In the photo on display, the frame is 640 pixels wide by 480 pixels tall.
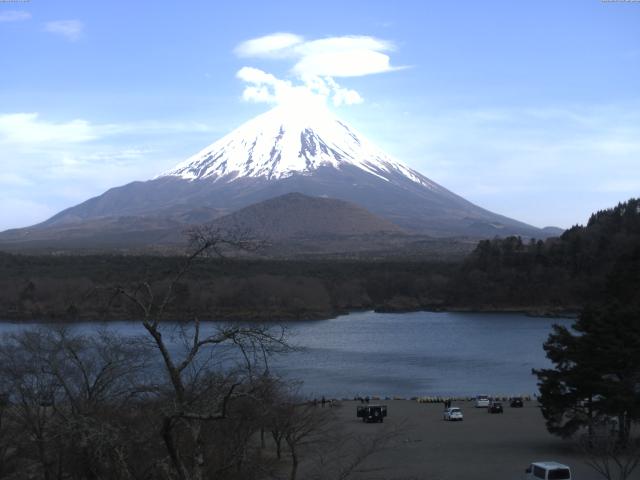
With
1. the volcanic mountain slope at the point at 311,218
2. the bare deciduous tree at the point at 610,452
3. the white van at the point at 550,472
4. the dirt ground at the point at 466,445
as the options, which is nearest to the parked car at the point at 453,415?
the dirt ground at the point at 466,445

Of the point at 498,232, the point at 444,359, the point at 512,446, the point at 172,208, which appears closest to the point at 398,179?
the point at 498,232

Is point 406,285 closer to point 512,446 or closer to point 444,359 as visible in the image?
point 444,359

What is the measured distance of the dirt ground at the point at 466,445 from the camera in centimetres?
1105

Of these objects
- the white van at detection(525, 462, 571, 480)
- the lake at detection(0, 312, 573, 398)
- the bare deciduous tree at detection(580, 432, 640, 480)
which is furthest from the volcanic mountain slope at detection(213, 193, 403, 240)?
the white van at detection(525, 462, 571, 480)

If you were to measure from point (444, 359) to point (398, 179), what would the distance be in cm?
11712

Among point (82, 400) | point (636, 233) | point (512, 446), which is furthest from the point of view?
point (636, 233)

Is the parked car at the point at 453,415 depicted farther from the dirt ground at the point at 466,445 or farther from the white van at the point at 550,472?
the white van at the point at 550,472

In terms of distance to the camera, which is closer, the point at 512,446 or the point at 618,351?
the point at 618,351

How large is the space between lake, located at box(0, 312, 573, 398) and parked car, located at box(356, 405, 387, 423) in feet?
5.56

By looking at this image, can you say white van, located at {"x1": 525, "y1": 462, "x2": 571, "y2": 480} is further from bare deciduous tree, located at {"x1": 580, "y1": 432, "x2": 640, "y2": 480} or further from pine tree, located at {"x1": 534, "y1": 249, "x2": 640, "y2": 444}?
pine tree, located at {"x1": 534, "y1": 249, "x2": 640, "y2": 444}

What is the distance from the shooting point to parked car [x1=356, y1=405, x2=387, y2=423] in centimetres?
1560

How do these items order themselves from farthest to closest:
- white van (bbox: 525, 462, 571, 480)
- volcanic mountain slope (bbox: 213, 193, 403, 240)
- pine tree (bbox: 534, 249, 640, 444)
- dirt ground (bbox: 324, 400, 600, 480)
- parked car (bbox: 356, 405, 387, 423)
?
1. volcanic mountain slope (bbox: 213, 193, 403, 240)
2. parked car (bbox: 356, 405, 387, 423)
3. pine tree (bbox: 534, 249, 640, 444)
4. dirt ground (bbox: 324, 400, 600, 480)
5. white van (bbox: 525, 462, 571, 480)

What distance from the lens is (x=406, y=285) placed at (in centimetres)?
5556

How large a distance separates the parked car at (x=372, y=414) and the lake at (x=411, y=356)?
1694mm
